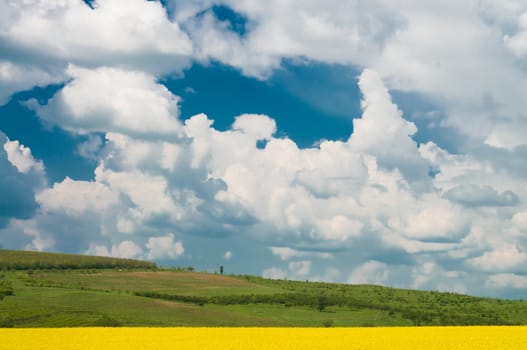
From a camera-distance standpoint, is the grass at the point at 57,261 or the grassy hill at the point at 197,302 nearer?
the grassy hill at the point at 197,302

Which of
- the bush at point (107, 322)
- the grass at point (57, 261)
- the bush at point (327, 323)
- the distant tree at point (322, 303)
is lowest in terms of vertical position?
the bush at point (107, 322)

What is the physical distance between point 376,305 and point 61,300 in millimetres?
59986

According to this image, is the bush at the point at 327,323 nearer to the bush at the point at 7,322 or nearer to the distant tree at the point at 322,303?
the distant tree at the point at 322,303

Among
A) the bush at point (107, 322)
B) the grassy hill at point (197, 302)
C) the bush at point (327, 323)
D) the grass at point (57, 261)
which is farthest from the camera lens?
the grass at point (57, 261)

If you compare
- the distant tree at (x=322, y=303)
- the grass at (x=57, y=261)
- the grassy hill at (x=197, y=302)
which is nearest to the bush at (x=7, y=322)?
the grassy hill at (x=197, y=302)

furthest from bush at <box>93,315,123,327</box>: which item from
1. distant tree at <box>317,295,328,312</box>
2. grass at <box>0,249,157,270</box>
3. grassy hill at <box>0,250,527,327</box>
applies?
grass at <box>0,249,157,270</box>

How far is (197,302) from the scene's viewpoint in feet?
410

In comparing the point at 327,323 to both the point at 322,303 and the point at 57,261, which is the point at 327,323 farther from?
the point at 57,261

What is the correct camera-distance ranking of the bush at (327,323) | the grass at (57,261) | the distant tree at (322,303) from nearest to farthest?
the bush at (327,323)
the distant tree at (322,303)
the grass at (57,261)
